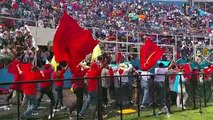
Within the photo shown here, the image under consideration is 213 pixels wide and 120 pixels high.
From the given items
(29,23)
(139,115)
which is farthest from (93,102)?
(29,23)

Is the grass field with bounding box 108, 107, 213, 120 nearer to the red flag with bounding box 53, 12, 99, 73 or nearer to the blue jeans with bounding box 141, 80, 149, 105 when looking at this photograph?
the blue jeans with bounding box 141, 80, 149, 105

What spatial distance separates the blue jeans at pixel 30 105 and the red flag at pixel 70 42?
1375 millimetres

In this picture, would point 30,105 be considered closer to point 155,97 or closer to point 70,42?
point 70,42

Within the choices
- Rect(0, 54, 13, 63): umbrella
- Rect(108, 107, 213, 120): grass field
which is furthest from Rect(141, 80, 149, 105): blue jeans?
Rect(0, 54, 13, 63): umbrella

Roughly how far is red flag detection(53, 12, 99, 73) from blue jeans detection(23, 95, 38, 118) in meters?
1.38

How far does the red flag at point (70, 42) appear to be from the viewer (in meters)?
9.30

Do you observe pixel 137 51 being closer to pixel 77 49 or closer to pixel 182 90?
pixel 182 90

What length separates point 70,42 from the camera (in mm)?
9352

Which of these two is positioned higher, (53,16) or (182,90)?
(53,16)

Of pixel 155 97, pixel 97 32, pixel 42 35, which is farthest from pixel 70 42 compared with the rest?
pixel 97 32

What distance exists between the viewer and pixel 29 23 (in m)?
19.8

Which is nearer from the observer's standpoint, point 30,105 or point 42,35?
Answer: point 30,105

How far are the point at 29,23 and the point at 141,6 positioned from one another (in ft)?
76.4

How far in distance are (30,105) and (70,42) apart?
212 centimetres
